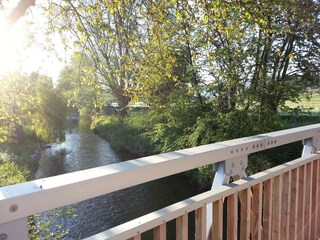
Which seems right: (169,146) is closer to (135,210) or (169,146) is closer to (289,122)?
(135,210)

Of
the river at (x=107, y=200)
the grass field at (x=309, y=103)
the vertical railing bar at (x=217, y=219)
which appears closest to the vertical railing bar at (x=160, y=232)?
the vertical railing bar at (x=217, y=219)

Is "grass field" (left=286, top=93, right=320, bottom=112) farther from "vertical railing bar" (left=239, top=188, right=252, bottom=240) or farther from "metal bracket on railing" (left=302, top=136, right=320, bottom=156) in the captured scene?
"vertical railing bar" (left=239, top=188, right=252, bottom=240)

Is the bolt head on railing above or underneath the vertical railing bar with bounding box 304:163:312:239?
above

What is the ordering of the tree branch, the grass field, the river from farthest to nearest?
the grass field → the river → the tree branch

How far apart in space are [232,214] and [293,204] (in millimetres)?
575

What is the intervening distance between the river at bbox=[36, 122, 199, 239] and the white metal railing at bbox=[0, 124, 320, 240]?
3.86 m

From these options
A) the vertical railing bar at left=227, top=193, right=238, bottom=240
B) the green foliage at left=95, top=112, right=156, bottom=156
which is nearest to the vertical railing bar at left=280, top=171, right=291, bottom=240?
the vertical railing bar at left=227, top=193, right=238, bottom=240

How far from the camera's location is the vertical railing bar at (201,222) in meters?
A: 0.95

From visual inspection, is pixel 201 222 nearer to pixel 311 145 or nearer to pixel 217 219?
pixel 217 219

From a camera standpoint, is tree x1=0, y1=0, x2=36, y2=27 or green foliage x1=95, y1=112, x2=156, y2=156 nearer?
tree x1=0, y1=0, x2=36, y2=27

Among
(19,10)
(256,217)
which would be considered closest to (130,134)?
(19,10)

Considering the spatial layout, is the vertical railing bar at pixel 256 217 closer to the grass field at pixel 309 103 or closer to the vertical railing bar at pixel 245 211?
the vertical railing bar at pixel 245 211

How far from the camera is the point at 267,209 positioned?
1282mm

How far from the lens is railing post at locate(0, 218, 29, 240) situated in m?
0.56
